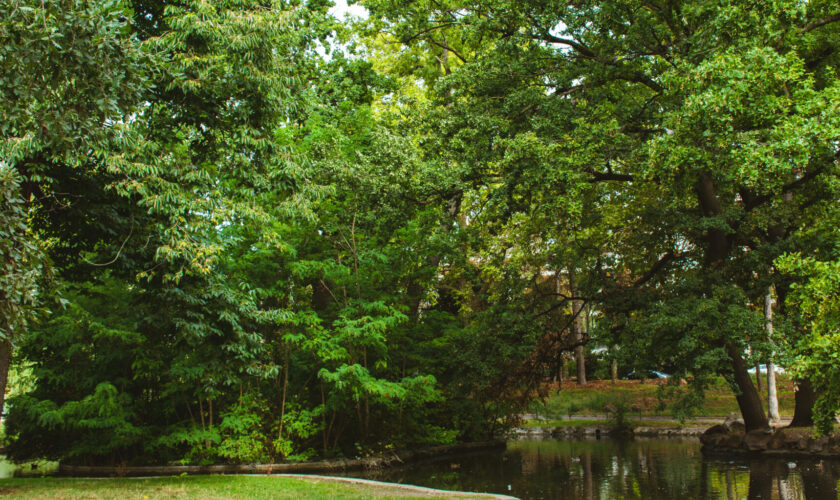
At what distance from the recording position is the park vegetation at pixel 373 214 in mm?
8273

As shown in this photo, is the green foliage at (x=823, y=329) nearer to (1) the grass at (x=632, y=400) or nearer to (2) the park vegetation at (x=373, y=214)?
(2) the park vegetation at (x=373, y=214)

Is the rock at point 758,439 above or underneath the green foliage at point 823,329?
underneath

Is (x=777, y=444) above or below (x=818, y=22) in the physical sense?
below

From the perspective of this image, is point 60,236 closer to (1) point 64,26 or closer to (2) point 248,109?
(2) point 248,109

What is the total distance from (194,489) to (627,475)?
9108 mm

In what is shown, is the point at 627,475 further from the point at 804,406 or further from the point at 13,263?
the point at 13,263

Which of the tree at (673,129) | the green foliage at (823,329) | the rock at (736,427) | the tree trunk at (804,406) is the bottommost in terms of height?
the rock at (736,427)

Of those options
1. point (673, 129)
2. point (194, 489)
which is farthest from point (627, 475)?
point (194, 489)

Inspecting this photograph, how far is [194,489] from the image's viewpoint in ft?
30.7

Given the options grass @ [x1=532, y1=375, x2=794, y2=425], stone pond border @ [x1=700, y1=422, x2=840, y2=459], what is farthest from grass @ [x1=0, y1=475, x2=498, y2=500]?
grass @ [x1=532, y1=375, x2=794, y2=425]

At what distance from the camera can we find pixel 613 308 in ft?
48.5

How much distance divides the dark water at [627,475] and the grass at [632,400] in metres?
8.31

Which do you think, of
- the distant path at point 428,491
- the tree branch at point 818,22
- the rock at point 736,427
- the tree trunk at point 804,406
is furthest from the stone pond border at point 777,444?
the distant path at point 428,491

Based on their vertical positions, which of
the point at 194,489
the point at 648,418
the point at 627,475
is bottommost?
the point at 627,475
